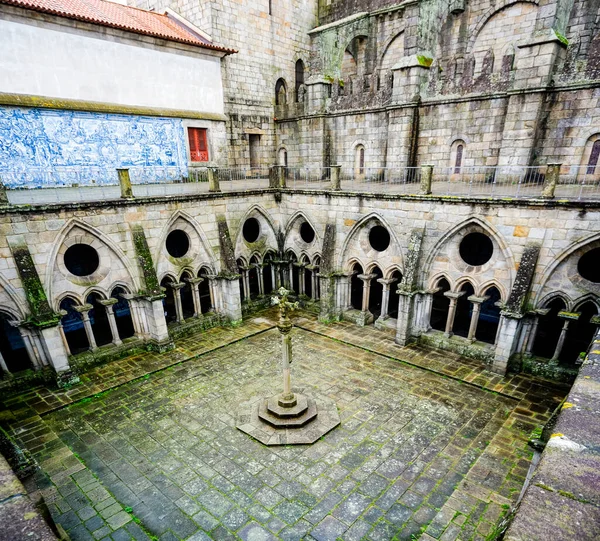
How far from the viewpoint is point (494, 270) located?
1184 cm

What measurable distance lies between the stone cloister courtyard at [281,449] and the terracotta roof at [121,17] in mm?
12628

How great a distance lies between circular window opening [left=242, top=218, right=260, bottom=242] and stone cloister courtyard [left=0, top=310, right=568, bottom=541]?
581cm

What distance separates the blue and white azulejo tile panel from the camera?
13461 millimetres

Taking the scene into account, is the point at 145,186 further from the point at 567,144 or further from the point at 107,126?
the point at 567,144

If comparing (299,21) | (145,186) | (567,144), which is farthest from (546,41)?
(145,186)

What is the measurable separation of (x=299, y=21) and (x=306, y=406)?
70.1ft

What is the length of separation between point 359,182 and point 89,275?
39.4ft

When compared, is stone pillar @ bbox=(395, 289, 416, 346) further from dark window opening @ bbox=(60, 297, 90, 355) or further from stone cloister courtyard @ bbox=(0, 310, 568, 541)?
dark window opening @ bbox=(60, 297, 90, 355)

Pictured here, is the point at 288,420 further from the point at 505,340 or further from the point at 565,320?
the point at 565,320

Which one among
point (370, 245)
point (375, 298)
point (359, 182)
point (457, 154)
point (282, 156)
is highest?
point (457, 154)

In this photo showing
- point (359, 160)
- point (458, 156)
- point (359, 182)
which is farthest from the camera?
point (359, 160)

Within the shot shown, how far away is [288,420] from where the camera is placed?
938 centimetres

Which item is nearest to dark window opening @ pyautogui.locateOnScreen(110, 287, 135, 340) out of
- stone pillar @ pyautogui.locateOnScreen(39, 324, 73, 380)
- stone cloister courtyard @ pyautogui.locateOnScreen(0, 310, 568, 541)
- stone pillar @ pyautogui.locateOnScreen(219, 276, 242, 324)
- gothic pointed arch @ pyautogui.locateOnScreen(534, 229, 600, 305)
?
stone cloister courtyard @ pyautogui.locateOnScreen(0, 310, 568, 541)

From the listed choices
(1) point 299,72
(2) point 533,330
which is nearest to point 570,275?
(2) point 533,330
